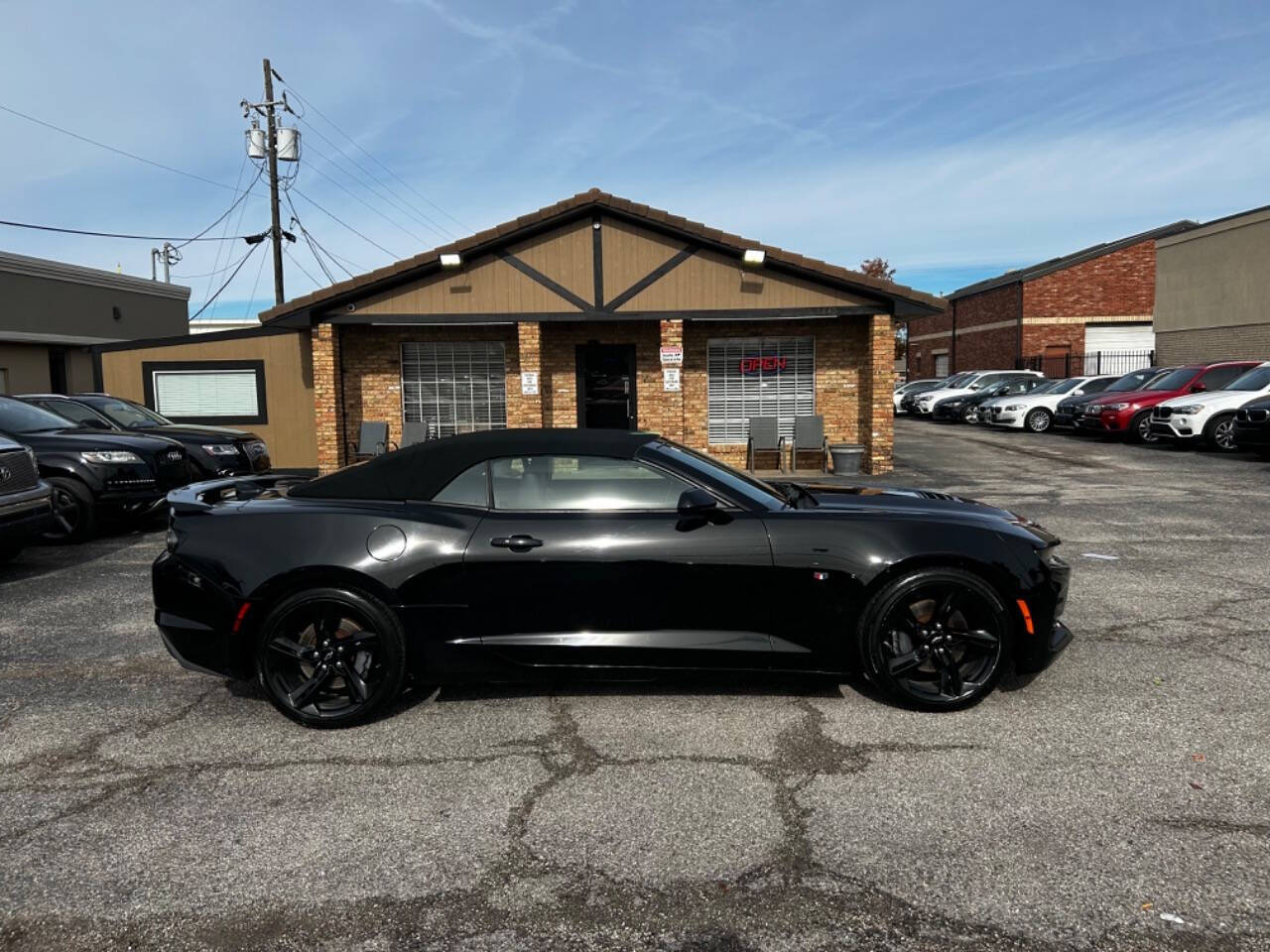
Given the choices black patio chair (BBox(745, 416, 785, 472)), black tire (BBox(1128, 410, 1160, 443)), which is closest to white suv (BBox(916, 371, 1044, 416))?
black tire (BBox(1128, 410, 1160, 443))

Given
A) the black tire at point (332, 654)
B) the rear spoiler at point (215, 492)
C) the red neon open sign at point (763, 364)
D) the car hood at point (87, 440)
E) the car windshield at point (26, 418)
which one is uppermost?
the red neon open sign at point (763, 364)

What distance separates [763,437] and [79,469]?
10.1 m

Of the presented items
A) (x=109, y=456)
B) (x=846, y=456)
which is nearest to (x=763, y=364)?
(x=846, y=456)

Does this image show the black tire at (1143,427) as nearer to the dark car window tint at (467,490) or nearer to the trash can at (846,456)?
the trash can at (846,456)

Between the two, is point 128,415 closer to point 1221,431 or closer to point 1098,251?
point 1221,431

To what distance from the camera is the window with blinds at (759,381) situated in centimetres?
1558

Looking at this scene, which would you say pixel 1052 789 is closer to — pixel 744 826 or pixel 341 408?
pixel 744 826

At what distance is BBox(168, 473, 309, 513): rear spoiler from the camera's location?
4.31 meters

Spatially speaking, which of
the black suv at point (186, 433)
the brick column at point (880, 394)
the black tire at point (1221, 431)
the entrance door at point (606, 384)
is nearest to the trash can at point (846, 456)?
the brick column at point (880, 394)

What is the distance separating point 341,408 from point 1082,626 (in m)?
12.8

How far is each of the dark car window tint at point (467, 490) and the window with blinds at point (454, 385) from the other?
38.2 feet

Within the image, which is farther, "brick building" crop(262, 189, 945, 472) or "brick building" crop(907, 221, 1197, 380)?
"brick building" crop(907, 221, 1197, 380)

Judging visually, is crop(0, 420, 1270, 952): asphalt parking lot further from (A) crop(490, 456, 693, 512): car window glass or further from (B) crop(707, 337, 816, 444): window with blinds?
(B) crop(707, 337, 816, 444): window with blinds

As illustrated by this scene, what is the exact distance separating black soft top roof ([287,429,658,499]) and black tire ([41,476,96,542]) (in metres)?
5.96
